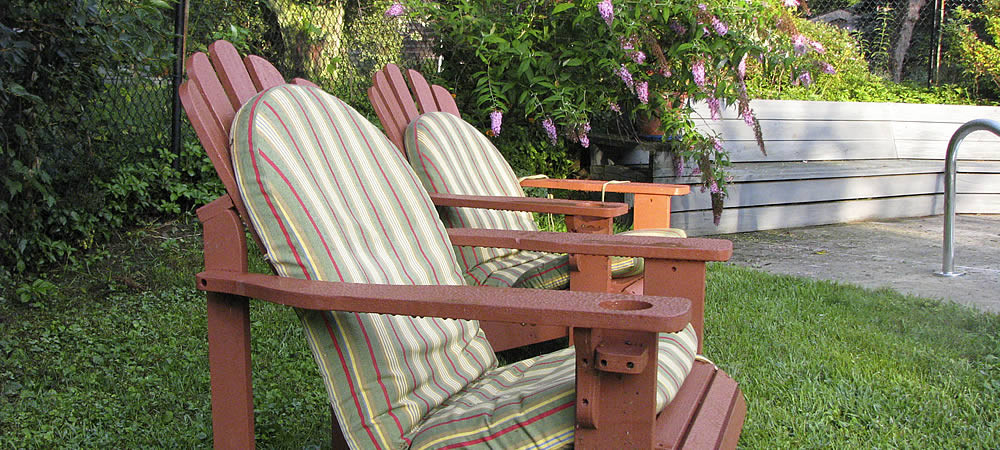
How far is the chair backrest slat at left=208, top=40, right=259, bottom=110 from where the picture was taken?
1.83 meters

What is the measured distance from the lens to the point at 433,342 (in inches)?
72.2

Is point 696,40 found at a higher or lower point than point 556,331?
higher

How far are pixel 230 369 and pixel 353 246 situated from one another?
1.19 ft

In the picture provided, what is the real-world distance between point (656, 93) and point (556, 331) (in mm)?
2577

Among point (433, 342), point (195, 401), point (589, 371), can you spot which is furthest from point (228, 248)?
point (195, 401)

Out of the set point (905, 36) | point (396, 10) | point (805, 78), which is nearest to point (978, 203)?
point (805, 78)

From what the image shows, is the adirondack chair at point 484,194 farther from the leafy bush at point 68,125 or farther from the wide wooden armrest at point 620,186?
the leafy bush at point 68,125

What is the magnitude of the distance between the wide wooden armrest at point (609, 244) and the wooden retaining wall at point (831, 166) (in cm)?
303

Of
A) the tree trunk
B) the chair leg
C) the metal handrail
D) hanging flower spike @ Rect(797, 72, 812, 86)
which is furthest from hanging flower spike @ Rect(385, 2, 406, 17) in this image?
the tree trunk

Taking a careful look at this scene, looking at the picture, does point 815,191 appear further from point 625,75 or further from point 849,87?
point 849,87

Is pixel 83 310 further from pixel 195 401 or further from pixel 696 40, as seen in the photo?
pixel 696 40

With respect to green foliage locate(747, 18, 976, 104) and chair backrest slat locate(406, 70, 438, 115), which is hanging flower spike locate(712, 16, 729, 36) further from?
green foliage locate(747, 18, 976, 104)

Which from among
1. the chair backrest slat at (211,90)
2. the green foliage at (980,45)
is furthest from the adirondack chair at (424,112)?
the green foliage at (980,45)

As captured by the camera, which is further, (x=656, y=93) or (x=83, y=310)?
(x=656, y=93)
